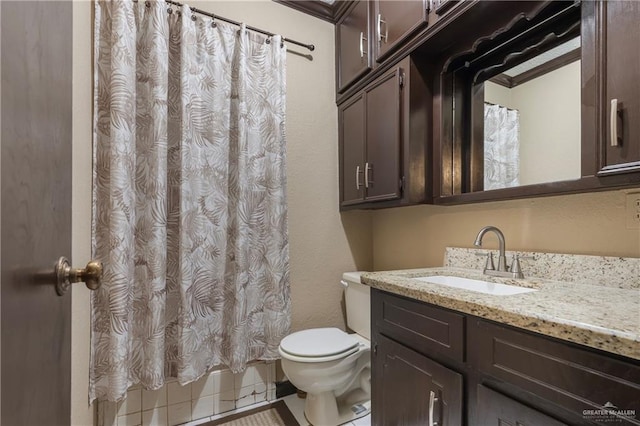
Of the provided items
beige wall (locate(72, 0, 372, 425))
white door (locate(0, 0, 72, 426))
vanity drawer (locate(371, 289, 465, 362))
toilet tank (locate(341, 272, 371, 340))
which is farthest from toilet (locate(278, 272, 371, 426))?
white door (locate(0, 0, 72, 426))

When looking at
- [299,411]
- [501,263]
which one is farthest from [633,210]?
[299,411]

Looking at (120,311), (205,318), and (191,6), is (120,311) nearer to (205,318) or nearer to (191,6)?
(205,318)

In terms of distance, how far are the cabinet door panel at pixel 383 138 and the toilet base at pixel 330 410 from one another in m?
1.13

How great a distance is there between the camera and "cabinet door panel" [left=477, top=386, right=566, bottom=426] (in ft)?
2.36

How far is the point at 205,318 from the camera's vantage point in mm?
1637

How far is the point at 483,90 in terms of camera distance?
1.48m

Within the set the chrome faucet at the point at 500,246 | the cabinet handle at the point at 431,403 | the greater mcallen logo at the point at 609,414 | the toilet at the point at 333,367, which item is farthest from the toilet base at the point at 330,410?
the greater mcallen logo at the point at 609,414

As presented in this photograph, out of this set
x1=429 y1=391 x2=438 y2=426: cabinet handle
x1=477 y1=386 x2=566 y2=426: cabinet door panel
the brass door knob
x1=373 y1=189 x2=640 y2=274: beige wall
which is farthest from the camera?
x1=373 y1=189 x2=640 y2=274: beige wall

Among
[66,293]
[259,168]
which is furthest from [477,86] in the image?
[66,293]

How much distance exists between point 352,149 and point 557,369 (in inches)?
60.3

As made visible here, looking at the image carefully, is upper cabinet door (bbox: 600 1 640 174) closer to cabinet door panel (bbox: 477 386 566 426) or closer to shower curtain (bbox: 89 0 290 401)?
A: cabinet door panel (bbox: 477 386 566 426)

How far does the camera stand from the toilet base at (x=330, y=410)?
161 centimetres

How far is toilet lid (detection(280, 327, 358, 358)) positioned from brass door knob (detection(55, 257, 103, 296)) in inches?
44.2

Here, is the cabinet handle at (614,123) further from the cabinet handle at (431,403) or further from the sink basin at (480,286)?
the cabinet handle at (431,403)
